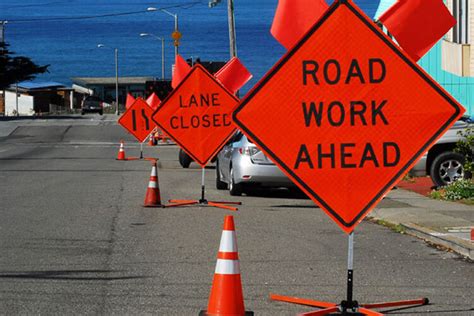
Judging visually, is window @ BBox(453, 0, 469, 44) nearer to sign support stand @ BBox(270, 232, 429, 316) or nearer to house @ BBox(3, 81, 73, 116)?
sign support stand @ BBox(270, 232, 429, 316)

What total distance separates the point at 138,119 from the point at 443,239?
25.8 metres

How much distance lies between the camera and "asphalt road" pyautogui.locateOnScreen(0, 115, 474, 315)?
905 cm

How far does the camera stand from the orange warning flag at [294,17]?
9805 mm

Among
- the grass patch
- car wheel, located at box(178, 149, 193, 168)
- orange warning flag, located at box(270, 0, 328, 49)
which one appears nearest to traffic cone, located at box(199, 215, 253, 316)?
orange warning flag, located at box(270, 0, 328, 49)

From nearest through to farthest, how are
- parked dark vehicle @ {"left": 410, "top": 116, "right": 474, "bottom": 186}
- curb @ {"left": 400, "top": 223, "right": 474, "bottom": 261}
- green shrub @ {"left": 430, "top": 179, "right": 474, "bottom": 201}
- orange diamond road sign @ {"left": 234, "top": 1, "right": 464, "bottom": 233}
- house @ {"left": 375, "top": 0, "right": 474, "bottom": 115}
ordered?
1. orange diamond road sign @ {"left": 234, "top": 1, "right": 464, "bottom": 233}
2. curb @ {"left": 400, "top": 223, "right": 474, "bottom": 261}
3. green shrub @ {"left": 430, "top": 179, "right": 474, "bottom": 201}
4. parked dark vehicle @ {"left": 410, "top": 116, "right": 474, "bottom": 186}
5. house @ {"left": 375, "top": 0, "right": 474, "bottom": 115}

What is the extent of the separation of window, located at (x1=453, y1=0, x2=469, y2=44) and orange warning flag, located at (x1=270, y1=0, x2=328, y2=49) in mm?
19291

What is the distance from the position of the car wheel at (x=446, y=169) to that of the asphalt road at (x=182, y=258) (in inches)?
108

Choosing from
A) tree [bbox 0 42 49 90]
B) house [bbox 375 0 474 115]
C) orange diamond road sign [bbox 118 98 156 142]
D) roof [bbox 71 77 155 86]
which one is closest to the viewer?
house [bbox 375 0 474 115]

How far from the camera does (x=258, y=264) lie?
11172mm

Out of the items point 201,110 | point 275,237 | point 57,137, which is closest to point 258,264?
point 275,237

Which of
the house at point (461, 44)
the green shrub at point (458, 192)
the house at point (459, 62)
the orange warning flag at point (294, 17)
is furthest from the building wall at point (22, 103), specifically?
the orange warning flag at point (294, 17)

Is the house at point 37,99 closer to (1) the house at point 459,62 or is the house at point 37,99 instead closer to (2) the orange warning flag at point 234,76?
(1) the house at point 459,62

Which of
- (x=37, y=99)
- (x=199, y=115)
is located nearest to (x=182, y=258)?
(x=199, y=115)

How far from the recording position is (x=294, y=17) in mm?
9859
